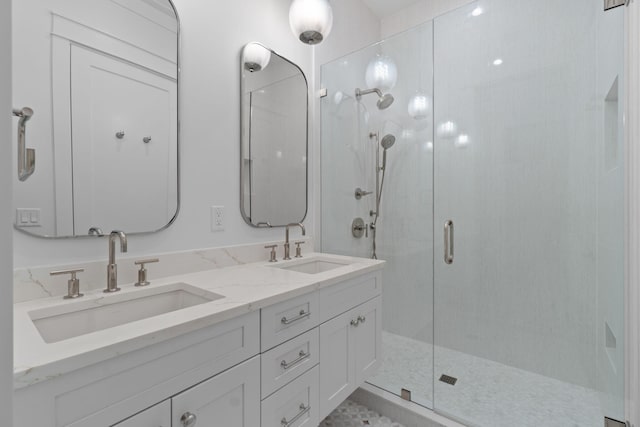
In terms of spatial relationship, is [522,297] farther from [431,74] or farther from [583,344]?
[431,74]

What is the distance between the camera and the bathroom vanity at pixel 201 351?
2.05ft

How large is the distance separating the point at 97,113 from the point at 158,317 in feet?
2.60

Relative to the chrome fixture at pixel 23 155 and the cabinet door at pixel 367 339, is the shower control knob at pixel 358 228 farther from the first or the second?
the chrome fixture at pixel 23 155

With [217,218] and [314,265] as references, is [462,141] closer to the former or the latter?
[314,265]

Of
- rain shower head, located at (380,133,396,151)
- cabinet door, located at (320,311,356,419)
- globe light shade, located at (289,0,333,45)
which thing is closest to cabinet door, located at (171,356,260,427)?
cabinet door, located at (320,311,356,419)

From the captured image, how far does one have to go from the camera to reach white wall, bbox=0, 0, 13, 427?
1.04ft

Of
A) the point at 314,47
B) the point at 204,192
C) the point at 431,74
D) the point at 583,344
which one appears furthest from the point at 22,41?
the point at 583,344

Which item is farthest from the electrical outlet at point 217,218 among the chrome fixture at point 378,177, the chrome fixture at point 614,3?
the chrome fixture at point 614,3

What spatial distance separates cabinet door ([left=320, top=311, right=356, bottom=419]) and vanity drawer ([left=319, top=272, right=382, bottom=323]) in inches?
1.5

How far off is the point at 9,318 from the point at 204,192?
3.84ft

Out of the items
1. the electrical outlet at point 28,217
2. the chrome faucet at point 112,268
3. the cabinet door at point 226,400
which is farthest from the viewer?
the chrome faucet at point 112,268

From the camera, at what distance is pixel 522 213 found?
1.99 metres

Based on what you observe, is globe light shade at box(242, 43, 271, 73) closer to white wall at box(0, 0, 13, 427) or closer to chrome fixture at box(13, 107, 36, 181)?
chrome fixture at box(13, 107, 36, 181)

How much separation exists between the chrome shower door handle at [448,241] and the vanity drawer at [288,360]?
1132 mm
